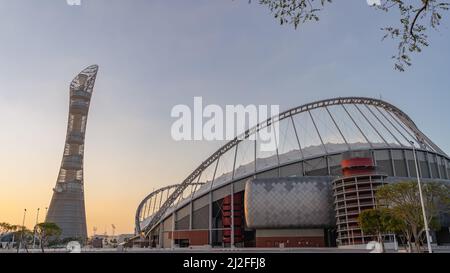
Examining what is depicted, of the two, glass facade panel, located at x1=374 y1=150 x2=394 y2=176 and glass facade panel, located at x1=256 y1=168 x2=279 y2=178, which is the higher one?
glass facade panel, located at x1=374 y1=150 x2=394 y2=176

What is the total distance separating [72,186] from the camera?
148 metres

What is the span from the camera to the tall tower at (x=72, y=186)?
481 ft

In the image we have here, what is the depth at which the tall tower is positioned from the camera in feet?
481

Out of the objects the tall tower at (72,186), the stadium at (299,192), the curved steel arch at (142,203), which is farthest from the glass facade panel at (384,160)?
the tall tower at (72,186)

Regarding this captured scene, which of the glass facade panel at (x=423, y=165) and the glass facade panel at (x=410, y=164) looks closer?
→ the glass facade panel at (x=410, y=164)

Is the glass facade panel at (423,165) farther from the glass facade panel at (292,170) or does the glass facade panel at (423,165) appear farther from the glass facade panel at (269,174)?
the glass facade panel at (269,174)

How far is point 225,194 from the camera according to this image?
10650 cm

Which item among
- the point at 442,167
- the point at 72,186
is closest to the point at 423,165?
the point at 442,167

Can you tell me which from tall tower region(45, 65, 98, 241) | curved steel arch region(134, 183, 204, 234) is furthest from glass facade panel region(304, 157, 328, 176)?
tall tower region(45, 65, 98, 241)

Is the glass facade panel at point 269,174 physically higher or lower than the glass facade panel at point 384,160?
lower

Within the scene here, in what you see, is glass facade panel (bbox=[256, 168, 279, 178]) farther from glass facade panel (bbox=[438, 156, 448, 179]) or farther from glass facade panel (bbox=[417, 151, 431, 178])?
glass facade panel (bbox=[438, 156, 448, 179])

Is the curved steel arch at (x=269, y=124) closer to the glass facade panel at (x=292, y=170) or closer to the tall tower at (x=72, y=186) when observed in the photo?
the glass facade panel at (x=292, y=170)

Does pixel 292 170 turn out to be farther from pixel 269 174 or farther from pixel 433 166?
pixel 433 166
